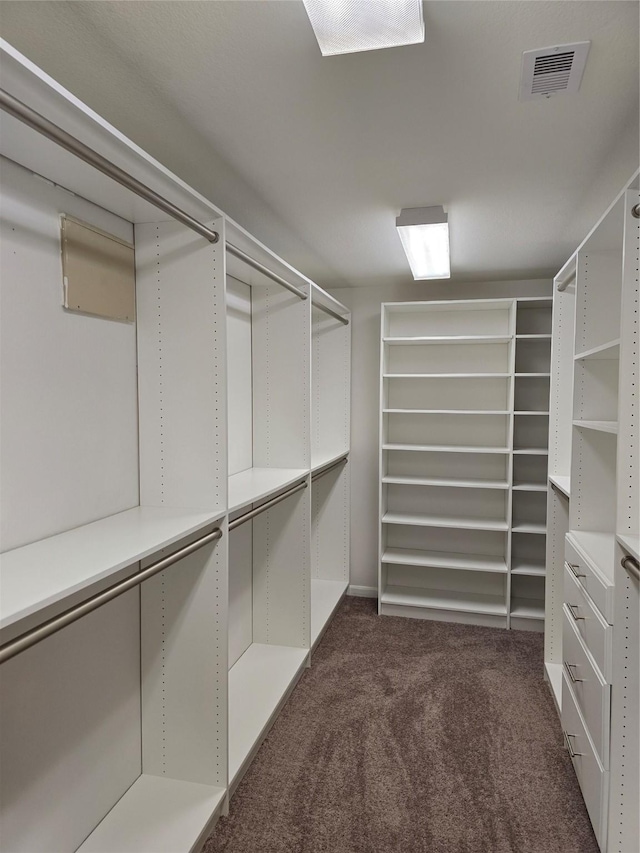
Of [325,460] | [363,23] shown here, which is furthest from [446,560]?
[363,23]

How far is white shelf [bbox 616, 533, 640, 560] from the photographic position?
1.47 m

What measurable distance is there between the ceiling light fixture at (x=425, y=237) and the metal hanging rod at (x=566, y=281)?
0.59 meters

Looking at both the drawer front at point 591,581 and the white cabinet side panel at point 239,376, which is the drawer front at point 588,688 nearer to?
the drawer front at point 591,581

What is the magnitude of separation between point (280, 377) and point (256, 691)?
1.59m

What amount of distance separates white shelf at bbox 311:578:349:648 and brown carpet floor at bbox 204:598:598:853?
13cm

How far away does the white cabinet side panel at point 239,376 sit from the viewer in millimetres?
2791

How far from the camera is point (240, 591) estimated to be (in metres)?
2.93

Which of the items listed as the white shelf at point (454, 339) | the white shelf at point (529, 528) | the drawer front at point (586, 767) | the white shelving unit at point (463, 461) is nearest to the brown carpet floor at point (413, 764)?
the drawer front at point (586, 767)

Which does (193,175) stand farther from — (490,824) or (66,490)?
(490,824)

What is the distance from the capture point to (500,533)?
3.88 m

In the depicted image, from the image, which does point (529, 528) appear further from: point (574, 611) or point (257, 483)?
point (257, 483)

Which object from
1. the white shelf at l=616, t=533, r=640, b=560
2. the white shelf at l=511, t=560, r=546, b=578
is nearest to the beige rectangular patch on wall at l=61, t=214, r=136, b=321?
the white shelf at l=616, t=533, r=640, b=560

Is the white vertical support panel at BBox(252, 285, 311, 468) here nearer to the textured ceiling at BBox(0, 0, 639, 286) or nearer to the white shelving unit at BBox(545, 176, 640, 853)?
the textured ceiling at BBox(0, 0, 639, 286)

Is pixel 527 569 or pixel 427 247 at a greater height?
pixel 427 247
